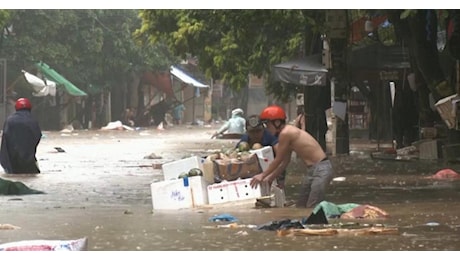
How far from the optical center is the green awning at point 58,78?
2158 inches

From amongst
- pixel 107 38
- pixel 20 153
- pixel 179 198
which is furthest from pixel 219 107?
pixel 179 198

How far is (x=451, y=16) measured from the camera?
2211 cm

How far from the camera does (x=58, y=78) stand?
182ft

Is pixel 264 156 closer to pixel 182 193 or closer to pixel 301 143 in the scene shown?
pixel 301 143

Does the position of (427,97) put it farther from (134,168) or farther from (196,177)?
(196,177)

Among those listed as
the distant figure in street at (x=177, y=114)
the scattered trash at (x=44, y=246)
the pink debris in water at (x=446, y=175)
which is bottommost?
the distant figure in street at (x=177, y=114)

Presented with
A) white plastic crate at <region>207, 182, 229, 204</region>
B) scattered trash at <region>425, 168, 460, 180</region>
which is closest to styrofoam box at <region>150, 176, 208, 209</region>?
white plastic crate at <region>207, 182, 229, 204</region>

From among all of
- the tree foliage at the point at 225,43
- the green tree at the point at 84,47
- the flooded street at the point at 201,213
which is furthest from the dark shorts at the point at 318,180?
the green tree at the point at 84,47

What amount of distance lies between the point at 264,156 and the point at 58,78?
140 feet

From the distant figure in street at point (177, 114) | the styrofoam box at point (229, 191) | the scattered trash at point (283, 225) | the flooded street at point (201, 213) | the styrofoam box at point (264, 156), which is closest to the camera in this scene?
the flooded street at point (201, 213)

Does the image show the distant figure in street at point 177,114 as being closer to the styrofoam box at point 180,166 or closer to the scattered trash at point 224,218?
the styrofoam box at point 180,166

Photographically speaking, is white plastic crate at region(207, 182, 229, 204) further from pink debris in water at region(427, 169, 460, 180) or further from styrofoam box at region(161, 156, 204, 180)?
pink debris in water at region(427, 169, 460, 180)

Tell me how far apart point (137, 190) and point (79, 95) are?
3973cm

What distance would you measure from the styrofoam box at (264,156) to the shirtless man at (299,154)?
367 mm
